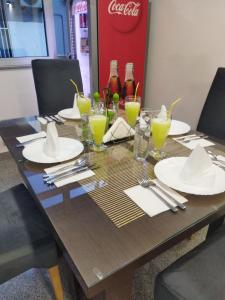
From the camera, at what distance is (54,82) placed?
1.90m

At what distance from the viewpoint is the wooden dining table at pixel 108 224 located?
55 cm

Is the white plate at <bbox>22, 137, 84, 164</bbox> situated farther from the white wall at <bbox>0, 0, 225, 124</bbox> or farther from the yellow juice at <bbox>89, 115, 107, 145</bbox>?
the white wall at <bbox>0, 0, 225, 124</bbox>

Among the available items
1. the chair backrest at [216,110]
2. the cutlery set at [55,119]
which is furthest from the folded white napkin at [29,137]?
the chair backrest at [216,110]

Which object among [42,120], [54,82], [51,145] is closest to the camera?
[51,145]

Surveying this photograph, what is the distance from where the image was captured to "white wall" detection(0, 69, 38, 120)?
2.40m

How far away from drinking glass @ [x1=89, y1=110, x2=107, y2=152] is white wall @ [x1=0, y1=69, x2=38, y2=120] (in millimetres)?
1715

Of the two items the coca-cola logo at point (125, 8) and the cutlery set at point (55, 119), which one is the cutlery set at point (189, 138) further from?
the coca-cola logo at point (125, 8)

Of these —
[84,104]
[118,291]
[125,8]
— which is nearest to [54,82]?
[84,104]

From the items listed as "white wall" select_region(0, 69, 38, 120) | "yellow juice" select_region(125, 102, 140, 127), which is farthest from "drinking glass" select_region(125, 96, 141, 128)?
"white wall" select_region(0, 69, 38, 120)

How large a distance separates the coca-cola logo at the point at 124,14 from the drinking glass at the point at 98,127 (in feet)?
4.83

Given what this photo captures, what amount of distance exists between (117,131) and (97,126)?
5.8 inches

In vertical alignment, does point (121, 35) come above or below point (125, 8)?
below

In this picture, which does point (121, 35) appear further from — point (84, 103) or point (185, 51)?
point (84, 103)

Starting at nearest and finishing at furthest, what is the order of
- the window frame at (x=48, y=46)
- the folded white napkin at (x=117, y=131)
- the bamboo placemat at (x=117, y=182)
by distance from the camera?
1. the bamboo placemat at (x=117, y=182)
2. the folded white napkin at (x=117, y=131)
3. the window frame at (x=48, y=46)
